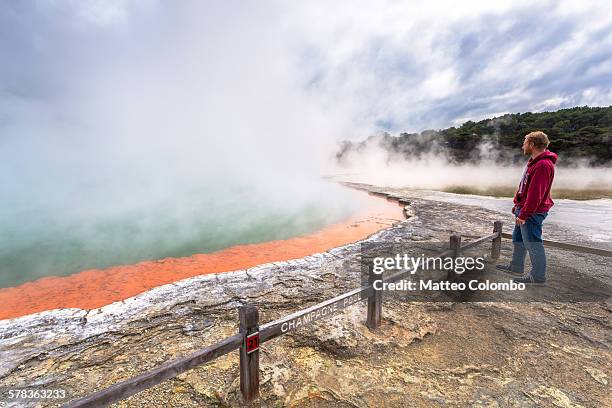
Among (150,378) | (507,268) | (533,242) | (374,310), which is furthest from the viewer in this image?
(507,268)

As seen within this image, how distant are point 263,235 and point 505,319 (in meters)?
Answer: 5.64

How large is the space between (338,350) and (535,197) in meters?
2.51

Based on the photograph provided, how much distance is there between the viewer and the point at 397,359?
2.47 m

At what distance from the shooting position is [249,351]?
6.23ft

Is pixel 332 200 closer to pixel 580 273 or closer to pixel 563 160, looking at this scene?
pixel 580 273

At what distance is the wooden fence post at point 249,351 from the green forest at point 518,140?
110 feet

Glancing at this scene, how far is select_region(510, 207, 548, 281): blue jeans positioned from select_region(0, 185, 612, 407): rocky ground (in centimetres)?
34

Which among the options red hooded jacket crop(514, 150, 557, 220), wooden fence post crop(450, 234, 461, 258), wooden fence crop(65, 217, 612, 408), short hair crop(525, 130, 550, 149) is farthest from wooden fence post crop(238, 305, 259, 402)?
short hair crop(525, 130, 550, 149)

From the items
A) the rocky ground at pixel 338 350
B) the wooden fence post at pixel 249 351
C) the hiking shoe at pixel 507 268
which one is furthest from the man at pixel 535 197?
the wooden fence post at pixel 249 351

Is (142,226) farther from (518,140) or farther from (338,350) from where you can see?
(518,140)

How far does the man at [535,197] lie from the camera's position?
3.05 meters

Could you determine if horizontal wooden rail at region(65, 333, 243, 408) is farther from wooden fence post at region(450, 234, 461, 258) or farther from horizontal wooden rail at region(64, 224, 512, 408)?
wooden fence post at region(450, 234, 461, 258)

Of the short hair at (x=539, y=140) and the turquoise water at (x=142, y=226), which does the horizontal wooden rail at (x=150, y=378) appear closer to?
the short hair at (x=539, y=140)

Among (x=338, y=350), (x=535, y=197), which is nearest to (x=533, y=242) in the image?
(x=535, y=197)
